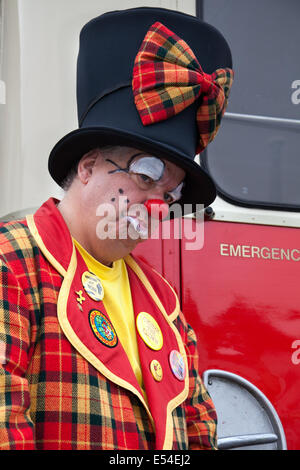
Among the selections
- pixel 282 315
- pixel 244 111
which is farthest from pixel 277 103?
pixel 282 315

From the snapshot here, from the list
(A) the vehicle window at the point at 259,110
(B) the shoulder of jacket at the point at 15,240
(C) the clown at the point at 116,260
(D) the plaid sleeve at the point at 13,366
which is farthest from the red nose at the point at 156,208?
(A) the vehicle window at the point at 259,110

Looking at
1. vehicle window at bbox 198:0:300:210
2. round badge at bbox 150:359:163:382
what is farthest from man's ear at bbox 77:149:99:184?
vehicle window at bbox 198:0:300:210

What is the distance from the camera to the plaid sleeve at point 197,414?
1937 millimetres

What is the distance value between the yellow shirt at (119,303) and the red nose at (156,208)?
0.69 ft

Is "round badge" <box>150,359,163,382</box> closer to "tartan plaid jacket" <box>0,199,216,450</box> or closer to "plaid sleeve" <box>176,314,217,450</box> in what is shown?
"tartan plaid jacket" <box>0,199,216,450</box>

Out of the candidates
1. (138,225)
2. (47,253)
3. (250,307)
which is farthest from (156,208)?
(250,307)

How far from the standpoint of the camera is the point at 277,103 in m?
2.70

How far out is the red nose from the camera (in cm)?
179

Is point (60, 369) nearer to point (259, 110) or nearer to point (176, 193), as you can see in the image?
point (176, 193)

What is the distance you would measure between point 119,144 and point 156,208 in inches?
8.3

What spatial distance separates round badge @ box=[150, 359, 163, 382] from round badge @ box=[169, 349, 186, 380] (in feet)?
0.25

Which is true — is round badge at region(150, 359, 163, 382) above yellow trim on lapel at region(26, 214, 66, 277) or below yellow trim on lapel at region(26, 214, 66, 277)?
below

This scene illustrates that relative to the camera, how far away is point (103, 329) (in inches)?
64.1

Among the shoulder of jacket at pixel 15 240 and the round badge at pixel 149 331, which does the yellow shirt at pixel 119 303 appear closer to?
the round badge at pixel 149 331
